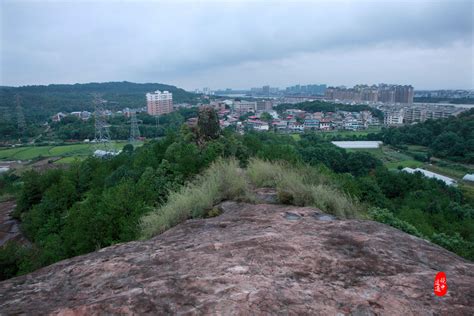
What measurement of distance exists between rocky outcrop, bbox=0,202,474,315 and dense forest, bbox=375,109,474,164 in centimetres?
2824

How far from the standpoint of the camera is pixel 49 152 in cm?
3081

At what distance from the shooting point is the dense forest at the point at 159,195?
6.07m

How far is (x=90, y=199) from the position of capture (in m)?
9.01

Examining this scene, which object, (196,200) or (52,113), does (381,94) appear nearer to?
(52,113)

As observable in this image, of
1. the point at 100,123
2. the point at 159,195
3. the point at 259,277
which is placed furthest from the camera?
the point at 100,123

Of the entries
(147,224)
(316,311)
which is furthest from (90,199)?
(316,311)

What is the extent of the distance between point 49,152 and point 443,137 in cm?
3962

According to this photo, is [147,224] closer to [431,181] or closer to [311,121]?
[431,181]

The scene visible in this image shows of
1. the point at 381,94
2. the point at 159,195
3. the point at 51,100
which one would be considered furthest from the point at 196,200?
the point at 381,94

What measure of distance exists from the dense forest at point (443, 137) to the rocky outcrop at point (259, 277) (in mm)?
28240

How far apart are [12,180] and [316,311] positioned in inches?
1058

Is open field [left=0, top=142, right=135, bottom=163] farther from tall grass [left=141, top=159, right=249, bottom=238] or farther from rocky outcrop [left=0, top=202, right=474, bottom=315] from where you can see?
rocky outcrop [left=0, top=202, right=474, bottom=315]

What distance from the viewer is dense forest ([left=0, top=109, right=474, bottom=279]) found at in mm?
6066

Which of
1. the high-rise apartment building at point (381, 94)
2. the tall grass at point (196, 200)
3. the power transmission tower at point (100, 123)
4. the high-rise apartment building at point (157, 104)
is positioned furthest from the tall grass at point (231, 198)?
the high-rise apartment building at point (381, 94)
